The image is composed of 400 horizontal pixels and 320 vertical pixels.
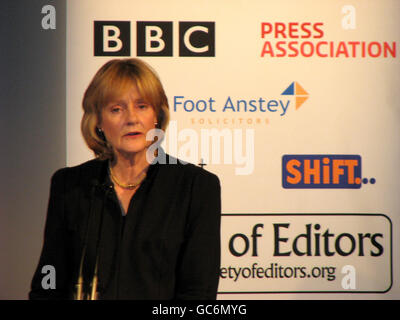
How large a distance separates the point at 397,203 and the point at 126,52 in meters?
1.42

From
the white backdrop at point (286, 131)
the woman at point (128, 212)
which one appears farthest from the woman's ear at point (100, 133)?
the white backdrop at point (286, 131)

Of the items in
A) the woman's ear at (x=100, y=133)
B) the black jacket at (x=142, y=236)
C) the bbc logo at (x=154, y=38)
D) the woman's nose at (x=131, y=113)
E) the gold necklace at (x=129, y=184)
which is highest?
the bbc logo at (x=154, y=38)

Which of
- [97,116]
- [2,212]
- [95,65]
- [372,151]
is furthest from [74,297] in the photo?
[372,151]

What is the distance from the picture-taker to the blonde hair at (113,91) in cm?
226

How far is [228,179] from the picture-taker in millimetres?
2312

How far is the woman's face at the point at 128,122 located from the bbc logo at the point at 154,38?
8.2 inches

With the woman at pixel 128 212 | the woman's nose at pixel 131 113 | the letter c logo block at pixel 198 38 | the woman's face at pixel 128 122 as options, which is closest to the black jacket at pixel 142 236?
the woman at pixel 128 212

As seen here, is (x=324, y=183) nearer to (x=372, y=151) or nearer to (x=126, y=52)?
(x=372, y=151)

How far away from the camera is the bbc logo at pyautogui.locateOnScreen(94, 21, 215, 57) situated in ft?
7.55

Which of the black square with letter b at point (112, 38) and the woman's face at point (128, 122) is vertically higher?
the black square with letter b at point (112, 38)

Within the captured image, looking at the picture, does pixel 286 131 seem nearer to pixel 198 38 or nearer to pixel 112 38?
pixel 198 38

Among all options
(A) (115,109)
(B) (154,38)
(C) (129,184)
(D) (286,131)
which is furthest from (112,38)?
(D) (286,131)

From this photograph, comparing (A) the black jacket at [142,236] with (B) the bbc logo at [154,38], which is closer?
(A) the black jacket at [142,236]

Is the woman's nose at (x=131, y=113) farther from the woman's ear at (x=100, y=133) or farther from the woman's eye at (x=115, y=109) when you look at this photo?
the woman's ear at (x=100, y=133)
